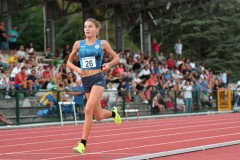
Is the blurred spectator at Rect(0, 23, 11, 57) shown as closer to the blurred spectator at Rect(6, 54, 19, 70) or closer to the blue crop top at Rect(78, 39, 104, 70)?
the blurred spectator at Rect(6, 54, 19, 70)

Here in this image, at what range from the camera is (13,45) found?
28.3m

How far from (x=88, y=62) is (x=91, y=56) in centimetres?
11

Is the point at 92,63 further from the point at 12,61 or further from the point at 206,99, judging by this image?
the point at 206,99

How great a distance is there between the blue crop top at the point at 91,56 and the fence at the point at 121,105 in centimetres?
1109

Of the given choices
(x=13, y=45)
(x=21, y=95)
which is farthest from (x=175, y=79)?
(x=21, y=95)

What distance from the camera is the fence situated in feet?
68.6

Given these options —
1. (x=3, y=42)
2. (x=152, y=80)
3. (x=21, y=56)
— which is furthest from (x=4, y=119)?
(x=152, y=80)

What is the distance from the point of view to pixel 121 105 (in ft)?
83.4

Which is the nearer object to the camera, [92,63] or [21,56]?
[92,63]

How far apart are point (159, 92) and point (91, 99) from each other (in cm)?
1811

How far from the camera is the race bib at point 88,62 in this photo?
973 centimetres

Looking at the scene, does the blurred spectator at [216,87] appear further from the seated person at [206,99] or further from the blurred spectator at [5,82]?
the blurred spectator at [5,82]

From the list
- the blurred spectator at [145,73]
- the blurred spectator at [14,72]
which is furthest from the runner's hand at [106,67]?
the blurred spectator at [145,73]

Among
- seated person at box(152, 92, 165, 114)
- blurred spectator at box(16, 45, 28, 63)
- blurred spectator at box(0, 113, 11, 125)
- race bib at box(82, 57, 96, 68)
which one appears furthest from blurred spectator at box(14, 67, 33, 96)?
race bib at box(82, 57, 96, 68)
